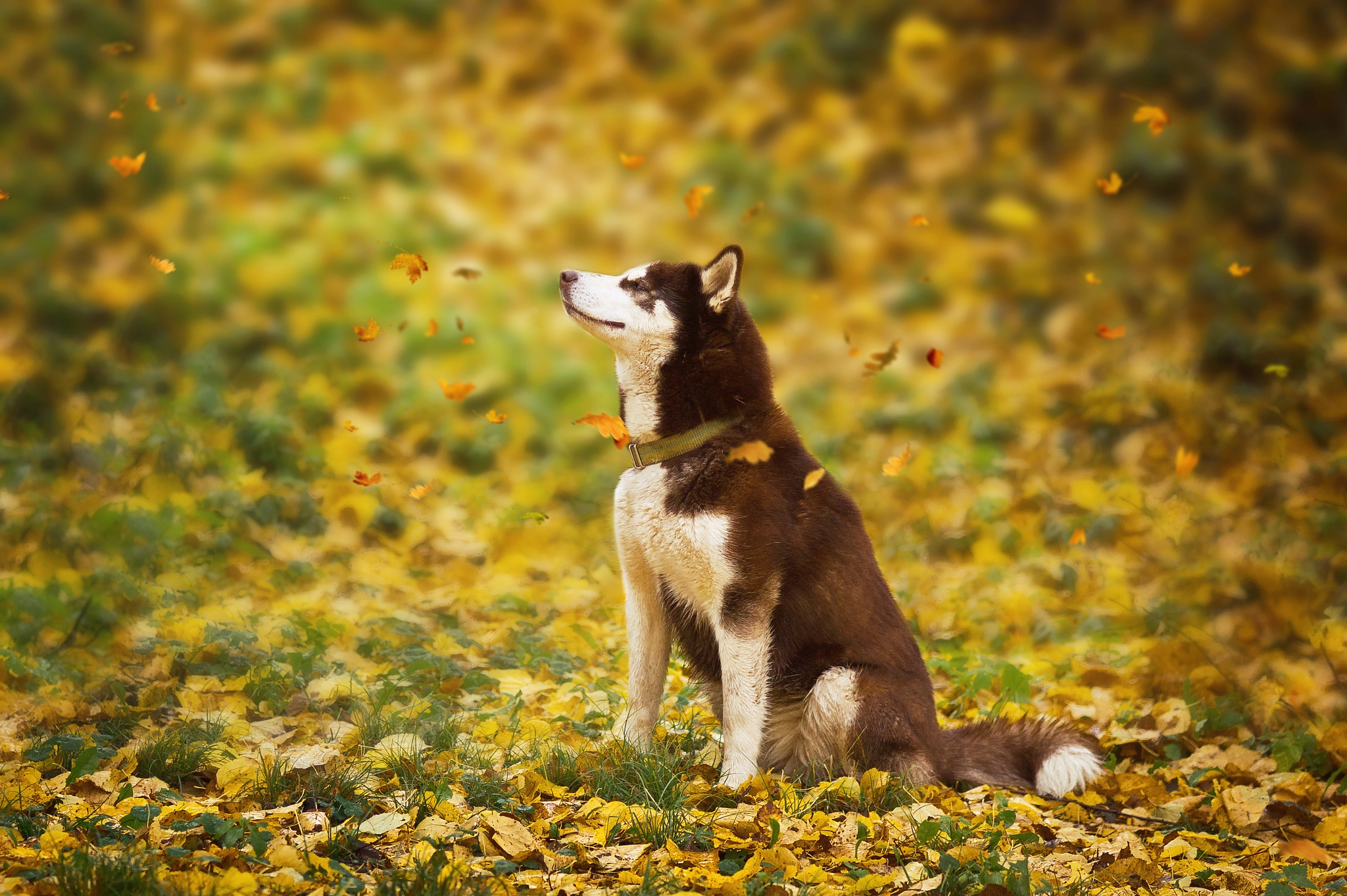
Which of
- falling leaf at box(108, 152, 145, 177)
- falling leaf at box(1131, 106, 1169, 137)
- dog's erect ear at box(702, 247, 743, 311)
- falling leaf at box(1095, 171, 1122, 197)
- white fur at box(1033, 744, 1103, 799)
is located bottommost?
white fur at box(1033, 744, 1103, 799)

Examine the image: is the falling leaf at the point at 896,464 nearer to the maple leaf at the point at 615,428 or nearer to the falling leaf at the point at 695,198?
the falling leaf at the point at 695,198

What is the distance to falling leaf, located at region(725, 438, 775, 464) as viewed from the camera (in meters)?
3.77

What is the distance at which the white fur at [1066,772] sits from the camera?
394 cm

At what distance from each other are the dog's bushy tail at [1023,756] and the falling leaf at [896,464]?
2.67m

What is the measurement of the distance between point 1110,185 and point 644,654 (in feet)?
20.2

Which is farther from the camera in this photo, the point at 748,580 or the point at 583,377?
the point at 583,377

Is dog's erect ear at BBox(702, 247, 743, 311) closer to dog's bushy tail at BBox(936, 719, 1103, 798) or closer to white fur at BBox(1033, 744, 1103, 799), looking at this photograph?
dog's bushy tail at BBox(936, 719, 1103, 798)

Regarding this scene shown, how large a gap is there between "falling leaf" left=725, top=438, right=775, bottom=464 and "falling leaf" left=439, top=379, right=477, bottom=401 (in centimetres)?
425

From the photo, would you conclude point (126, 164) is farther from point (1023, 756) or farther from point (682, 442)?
point (1023, 756)

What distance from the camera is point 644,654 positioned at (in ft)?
13.2

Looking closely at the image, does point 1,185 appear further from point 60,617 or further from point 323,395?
point 60,617

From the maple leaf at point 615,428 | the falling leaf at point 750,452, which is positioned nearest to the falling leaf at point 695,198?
the maple leaf at point 615,428

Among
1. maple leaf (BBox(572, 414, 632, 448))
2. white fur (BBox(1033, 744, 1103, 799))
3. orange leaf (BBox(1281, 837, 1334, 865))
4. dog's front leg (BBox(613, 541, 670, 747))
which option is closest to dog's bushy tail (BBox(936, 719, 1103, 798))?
white fur (BBox(1033, 744, 1103, 799))

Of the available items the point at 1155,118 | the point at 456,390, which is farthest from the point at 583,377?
the point at 1155,118
